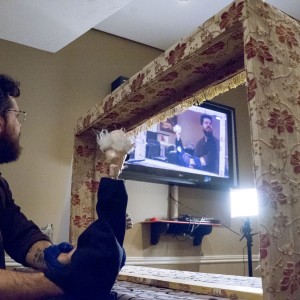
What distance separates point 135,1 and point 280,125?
2048mm

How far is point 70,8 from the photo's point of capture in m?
2.18

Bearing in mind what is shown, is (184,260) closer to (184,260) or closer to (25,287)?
(184,260)

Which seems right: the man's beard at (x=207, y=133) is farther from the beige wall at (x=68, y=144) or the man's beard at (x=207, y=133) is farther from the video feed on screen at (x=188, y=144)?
the beige wall at (x=68, y=144)

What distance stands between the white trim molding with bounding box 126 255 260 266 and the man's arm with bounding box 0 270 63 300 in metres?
1.67

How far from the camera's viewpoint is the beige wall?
8.29ft

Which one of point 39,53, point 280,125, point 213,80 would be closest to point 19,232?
point 213,80

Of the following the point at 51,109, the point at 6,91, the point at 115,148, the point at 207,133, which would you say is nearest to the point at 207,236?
the point at 207,133

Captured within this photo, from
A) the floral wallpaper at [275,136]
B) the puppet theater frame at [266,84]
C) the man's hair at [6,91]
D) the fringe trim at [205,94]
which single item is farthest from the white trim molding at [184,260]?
the floral wallpaper at [275,136]

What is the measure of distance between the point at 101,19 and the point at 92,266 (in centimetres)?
169

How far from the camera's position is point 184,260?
3.03m

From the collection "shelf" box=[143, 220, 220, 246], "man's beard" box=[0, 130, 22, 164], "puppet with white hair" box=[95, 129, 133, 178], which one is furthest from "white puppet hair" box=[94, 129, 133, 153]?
"shelf" box=[143, 220, 220, 246]

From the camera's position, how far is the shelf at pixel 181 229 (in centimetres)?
284

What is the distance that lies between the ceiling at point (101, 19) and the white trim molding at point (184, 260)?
1.59 m

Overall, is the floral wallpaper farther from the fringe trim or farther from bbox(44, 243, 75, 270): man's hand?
bbox(44, 243, 75, 270): man's hand
